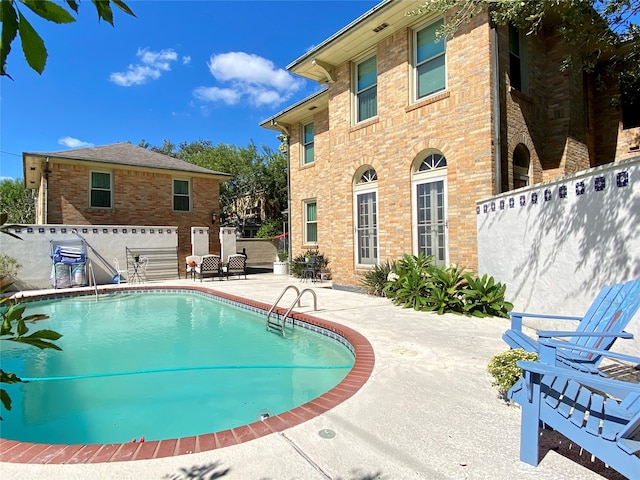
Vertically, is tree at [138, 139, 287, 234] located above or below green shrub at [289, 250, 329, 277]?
above

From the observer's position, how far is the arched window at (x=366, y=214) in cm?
1038

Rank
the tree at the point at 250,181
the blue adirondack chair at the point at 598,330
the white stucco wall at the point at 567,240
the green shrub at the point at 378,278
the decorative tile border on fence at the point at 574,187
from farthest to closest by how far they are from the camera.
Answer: the tree at the point at 250,181, the green shrub at the point at 378,278, the decorative tile border on fence at the point at 574,187, the white stucco wall at the point at 567,240, the blue adirondack chair at the point at 598,330

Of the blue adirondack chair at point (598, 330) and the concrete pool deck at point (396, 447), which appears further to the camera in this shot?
the blue adirondack chair at point (598, 330)

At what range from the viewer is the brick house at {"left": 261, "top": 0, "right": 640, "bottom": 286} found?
26.0 feet

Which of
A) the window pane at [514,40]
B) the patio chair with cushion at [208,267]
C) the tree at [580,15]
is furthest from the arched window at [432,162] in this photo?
the patio chair with cushion at [208,267]

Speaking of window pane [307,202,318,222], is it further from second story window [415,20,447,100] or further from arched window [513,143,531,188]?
arched window [513,143,531,188]

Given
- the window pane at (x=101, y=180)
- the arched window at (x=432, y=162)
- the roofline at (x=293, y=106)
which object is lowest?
the arched window at (x=432, y=162)

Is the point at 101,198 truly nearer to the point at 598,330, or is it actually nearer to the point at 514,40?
the point at 514,40

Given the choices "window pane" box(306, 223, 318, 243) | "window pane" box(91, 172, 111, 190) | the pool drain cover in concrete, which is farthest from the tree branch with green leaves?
"window pane" box(91, 172, 111, 190)

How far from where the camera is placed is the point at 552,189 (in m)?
5.66

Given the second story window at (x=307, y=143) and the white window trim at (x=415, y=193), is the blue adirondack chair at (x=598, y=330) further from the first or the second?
the second story window at (x=307, y=143)

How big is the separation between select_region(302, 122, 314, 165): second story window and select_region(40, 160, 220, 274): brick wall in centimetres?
552

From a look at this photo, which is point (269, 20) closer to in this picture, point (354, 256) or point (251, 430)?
point (354, 256)

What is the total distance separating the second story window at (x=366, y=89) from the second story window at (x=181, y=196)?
10.0 m
